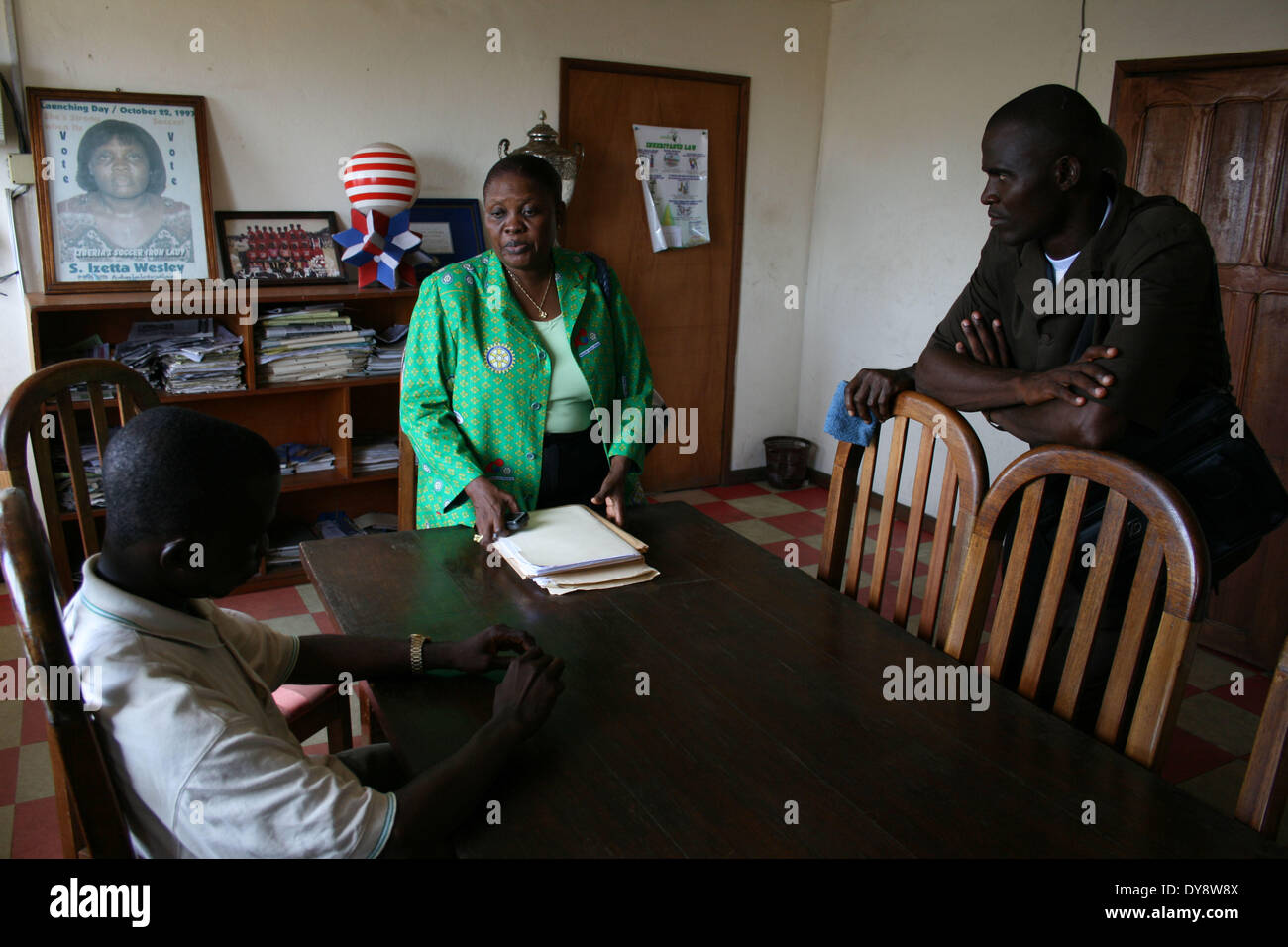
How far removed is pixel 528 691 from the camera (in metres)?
1.24

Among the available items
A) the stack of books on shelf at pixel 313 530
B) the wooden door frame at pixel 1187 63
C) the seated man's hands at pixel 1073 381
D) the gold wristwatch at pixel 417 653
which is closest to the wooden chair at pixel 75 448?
the gold wristwatch at pixel 417 653

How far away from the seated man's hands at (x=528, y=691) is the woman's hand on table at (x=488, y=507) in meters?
0.60

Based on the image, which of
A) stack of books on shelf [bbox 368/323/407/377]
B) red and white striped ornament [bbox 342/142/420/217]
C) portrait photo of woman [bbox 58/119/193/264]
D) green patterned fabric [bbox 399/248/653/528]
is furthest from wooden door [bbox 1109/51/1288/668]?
portrait photo of woman [bbox 58/119/193/264]

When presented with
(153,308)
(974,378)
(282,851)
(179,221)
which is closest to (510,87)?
(179,221)

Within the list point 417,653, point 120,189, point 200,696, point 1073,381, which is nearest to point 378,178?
point 120,189

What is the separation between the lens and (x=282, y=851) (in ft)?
3.28

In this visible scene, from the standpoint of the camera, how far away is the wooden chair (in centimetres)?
154

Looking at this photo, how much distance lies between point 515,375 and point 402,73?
231 centimetres

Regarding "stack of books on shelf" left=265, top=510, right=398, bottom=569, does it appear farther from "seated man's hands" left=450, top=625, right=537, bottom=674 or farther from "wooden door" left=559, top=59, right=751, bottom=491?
"seated man's hands" left=450, top=625, right=537, bottom=674

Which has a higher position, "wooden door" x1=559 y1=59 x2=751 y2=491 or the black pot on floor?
"wooden door" x1=559 y1=59 x2=751 y2=491

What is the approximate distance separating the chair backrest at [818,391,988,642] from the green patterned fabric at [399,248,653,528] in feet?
1.78

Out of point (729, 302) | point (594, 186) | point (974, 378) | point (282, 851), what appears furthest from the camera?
point (729, 302)
